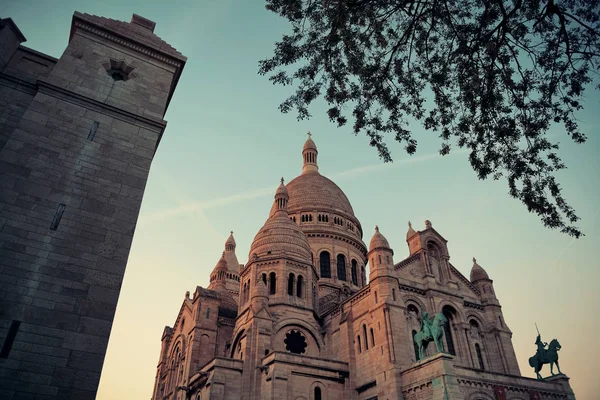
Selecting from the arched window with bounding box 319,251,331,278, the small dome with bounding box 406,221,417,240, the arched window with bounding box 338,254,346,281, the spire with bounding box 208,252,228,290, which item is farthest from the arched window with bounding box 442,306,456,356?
the spire with bounding box 208,252,228,290

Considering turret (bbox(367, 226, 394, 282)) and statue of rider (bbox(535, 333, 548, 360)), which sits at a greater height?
turret (bbox(367, 226, 394, 282))

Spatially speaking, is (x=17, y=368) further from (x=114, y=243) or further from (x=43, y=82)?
(x=43, y=82)

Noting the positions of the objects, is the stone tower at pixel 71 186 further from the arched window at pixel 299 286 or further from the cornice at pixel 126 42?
the arched window at pixel 299 286

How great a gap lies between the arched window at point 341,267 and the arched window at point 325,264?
1.15 meters

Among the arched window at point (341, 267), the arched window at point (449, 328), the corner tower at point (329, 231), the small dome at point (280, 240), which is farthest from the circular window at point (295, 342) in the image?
the arched window at point (341, 267)

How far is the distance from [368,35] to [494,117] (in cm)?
405

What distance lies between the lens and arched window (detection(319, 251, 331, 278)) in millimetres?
41750

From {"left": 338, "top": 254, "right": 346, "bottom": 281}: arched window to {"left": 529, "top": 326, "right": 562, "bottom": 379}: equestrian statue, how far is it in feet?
60.7

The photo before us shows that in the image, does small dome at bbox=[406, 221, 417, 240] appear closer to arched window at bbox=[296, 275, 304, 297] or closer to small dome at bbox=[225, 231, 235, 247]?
arched window at bbox=[296, 275, 304, 297]

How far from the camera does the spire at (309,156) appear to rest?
54641 mm

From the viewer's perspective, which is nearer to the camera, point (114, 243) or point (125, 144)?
point (114, 243)

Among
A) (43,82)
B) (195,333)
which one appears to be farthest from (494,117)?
(195,333)

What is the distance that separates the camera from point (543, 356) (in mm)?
26531

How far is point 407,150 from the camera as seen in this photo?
1163 centimetres
